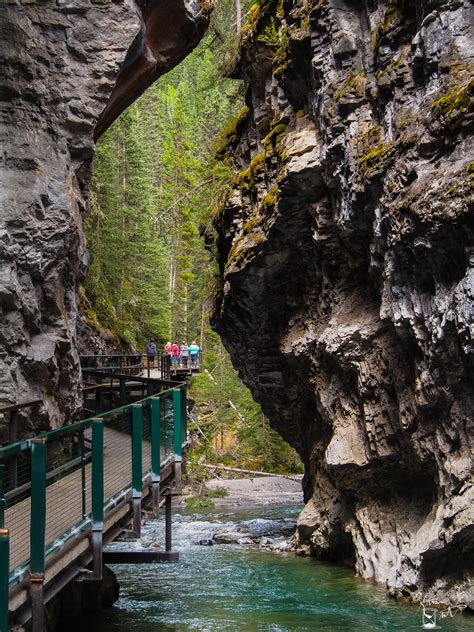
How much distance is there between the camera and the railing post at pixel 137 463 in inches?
390

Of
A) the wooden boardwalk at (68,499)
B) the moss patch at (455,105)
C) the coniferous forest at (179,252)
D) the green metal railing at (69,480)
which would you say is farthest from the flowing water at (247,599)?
the coniferous forest at (179,252)

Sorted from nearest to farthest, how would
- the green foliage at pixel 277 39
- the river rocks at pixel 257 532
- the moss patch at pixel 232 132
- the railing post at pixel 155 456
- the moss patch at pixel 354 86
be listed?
the railing post at pixel 155 456 < the moss patch at pixel 354 86 < the green foliage at pixel 277 39 < the river rocks at pixel 257 532 < the moss patch at pixel 232 132

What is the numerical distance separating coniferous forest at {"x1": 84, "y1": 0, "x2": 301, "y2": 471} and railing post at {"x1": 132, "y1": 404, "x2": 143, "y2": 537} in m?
12.1

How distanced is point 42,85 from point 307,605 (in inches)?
422

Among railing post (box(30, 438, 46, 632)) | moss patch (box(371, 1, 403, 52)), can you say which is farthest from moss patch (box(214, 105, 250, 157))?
railing post (box(30, 438, 46, 632))

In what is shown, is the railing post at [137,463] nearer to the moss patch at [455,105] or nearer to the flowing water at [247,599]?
the flowing water at [247,599]

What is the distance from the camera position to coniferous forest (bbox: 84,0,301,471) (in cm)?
2481

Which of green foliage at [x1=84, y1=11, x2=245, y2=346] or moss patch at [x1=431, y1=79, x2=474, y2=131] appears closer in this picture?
moss patch at [x1=431, y1=79, x2=474, y2=131]

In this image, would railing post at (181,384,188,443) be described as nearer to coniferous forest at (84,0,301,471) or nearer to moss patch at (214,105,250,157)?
coniferous forest at (84,0,301,471)

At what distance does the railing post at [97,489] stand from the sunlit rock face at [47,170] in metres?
3.97

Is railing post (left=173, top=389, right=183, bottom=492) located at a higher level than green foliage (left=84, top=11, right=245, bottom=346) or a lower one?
lower

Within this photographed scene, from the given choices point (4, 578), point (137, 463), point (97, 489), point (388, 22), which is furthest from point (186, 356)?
point (4, 578)

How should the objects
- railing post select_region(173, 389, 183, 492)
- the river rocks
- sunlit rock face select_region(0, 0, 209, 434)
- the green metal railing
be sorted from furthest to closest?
the river rocks, sunlit rock face select_region(0, 0, 209, 434), railing post select_region(173, 389, 183, 492), the green metal railing

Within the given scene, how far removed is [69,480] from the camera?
8.19m
